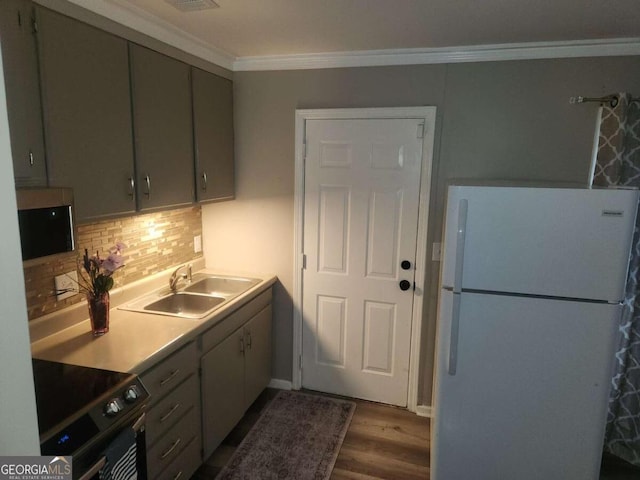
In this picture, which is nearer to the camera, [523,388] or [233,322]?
[523,388]

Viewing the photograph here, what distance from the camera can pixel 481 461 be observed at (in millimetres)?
2021

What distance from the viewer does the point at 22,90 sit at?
145cm

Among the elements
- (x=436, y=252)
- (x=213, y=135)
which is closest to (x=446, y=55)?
(x=436, y=252)

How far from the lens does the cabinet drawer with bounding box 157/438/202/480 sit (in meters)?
1.94

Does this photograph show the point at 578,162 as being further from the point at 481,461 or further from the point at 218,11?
the point at 218,11

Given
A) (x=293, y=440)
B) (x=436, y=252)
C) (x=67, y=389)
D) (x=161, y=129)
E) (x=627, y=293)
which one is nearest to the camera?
(x=67, y=389)

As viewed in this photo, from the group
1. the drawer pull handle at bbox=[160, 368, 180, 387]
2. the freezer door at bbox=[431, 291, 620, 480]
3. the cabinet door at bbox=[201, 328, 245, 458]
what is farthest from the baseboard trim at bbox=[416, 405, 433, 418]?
the drawer pull handle at bbox=[160, 368, 180, 387]

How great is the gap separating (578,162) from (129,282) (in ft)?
8.86

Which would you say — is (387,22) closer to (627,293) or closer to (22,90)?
(22,90)

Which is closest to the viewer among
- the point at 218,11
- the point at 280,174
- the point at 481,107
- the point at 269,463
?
the point at 218,11

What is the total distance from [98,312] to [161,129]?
958 mm

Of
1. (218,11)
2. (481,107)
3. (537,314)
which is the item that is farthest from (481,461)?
(218,11)

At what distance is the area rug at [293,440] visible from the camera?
7.66 feet

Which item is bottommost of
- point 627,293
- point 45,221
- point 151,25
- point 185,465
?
point 185,465
